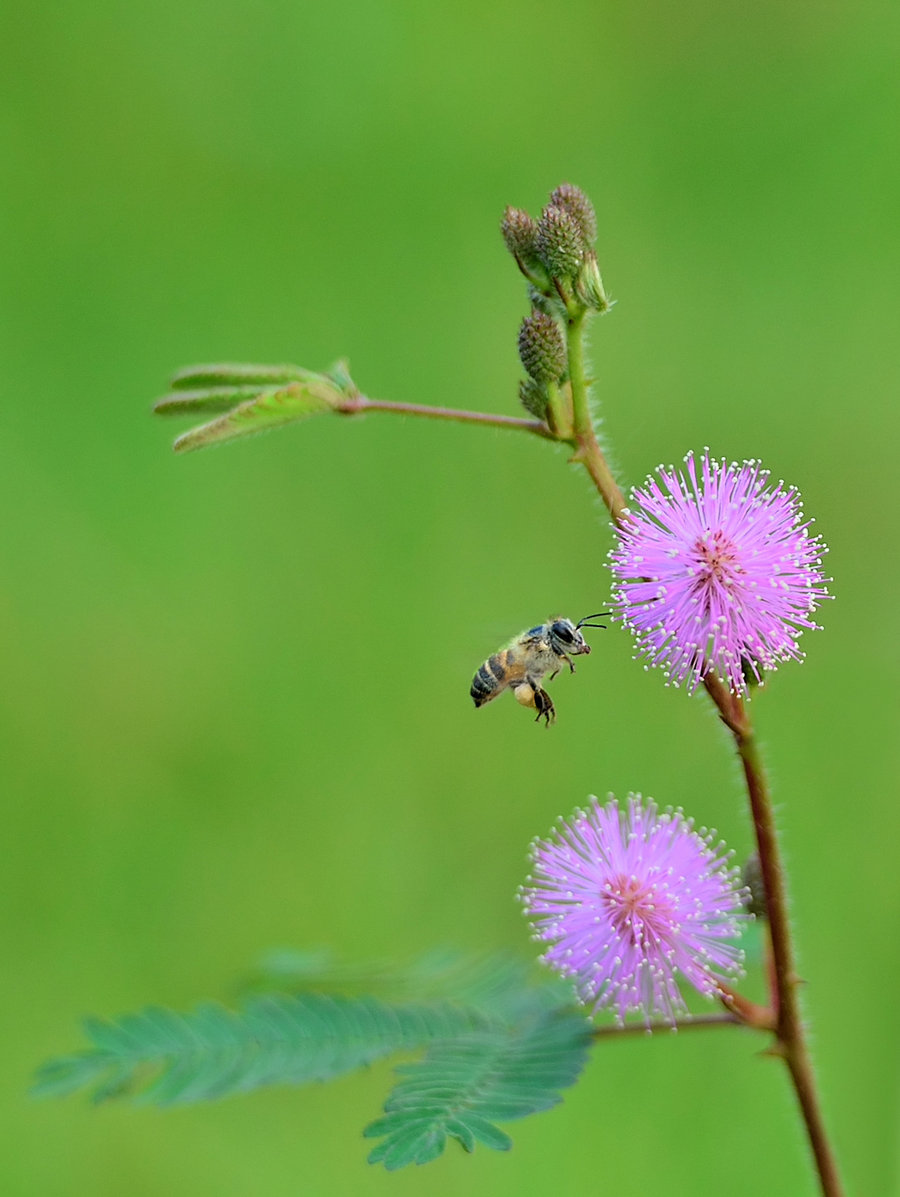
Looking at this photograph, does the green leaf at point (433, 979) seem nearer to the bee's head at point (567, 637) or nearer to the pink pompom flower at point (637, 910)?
the pink pompom flower at point (637, 910)

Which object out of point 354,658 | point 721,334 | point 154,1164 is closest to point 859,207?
point 721,334

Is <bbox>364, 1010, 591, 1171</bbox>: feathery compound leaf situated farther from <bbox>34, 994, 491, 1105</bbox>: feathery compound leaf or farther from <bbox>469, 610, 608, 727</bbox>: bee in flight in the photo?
<bbox>469, 610, 608, 727</bbox>: bee in flight

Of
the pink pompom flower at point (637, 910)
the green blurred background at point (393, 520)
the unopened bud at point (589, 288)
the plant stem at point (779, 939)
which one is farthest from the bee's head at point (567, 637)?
the green blurred background at point (393, 520)

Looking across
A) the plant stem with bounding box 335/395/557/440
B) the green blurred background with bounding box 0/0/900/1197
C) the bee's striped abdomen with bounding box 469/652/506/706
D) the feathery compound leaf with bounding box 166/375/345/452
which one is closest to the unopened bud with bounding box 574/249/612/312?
the plant stem with bounding box 335/395/557/440

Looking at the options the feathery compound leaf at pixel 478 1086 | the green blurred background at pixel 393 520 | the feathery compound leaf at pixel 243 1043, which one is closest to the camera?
the feathery compound leaf at pixel 478 1086

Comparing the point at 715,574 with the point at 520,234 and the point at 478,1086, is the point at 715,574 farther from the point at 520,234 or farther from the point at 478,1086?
the point at 478,1086

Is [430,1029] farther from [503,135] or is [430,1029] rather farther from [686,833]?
[503,135]

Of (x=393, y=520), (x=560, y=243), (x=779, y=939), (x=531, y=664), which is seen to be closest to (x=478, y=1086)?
(x=779, y=939)
